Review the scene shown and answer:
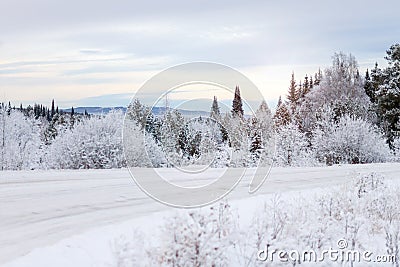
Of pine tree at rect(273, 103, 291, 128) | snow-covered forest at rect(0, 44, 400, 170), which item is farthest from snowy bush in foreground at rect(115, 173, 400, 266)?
pine tree at rect(273, 103, 291, 128)

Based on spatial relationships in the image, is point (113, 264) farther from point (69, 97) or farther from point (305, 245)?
point (69, 97)

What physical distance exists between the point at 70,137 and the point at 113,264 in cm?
2267

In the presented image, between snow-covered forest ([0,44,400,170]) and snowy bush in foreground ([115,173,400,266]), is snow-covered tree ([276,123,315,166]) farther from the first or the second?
snowy bush in foreground ([115,173,400,266])

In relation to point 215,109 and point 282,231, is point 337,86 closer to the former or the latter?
point 215,109

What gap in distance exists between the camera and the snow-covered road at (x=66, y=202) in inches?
296

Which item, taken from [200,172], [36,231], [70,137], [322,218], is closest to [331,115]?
[70,137]

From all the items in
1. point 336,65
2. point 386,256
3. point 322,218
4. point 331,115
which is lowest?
point 386,256

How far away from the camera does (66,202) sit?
10195 mm

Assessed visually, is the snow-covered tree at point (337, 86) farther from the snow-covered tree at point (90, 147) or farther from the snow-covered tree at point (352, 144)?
the snow-covered tree at point (90, 147)

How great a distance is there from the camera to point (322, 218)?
360 inches

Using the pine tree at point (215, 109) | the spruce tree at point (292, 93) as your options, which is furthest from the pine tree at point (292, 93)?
the pine tree at point (215, 109)

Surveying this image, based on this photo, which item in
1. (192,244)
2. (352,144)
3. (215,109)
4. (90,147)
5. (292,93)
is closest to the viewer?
(192,244)

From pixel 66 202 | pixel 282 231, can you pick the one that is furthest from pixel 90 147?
pixel 282 231

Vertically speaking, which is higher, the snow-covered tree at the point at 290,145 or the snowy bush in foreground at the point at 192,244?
the snow-covered tree at the point at 290,145
